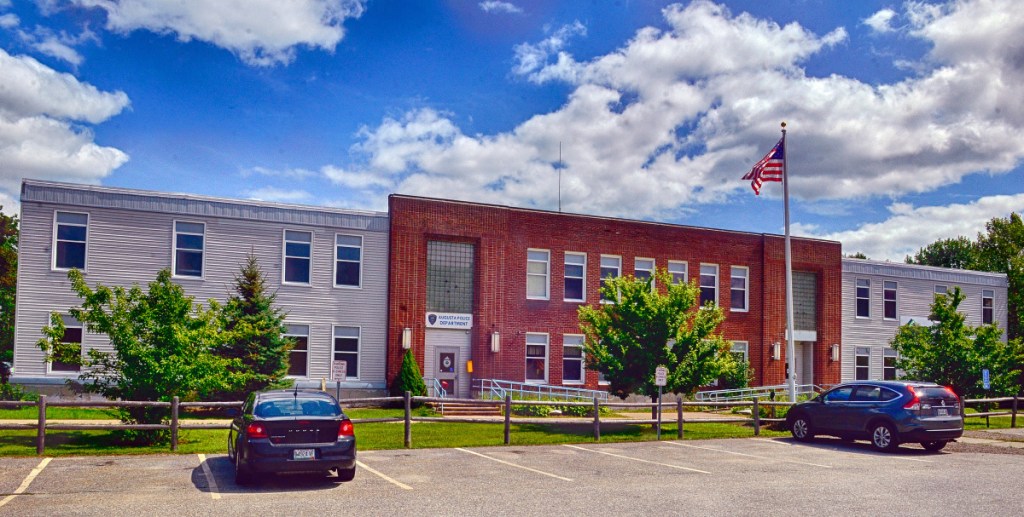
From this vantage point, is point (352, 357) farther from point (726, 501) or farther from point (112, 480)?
point (726, 501)

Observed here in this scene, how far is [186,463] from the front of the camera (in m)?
16.1

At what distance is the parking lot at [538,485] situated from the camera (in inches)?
470

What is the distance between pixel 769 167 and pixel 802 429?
9.92 meters

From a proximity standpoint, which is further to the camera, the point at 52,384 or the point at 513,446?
the point at 52,384

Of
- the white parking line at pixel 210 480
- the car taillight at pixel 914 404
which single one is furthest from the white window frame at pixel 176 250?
the car taillight at pixel 914 404

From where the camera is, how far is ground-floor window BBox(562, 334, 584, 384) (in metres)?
35.8

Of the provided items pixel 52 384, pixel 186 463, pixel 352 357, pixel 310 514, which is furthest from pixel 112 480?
pixel 352 357

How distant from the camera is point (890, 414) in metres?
20.1

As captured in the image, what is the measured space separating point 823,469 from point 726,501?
15.9 ft

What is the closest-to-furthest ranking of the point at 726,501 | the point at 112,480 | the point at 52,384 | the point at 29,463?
the point at 726,501 → the point at 112,480 → the point at 29,463 → the point at 52,384

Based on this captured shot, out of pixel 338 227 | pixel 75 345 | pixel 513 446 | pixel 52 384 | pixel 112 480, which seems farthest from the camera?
A: pixel 338 227

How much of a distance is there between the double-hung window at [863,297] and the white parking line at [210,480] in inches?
1363

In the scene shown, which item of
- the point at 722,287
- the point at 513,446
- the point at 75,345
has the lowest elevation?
the point at 513,446

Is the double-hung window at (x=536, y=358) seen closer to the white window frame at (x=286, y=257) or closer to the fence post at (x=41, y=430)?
the white window frame at (x=286, y=257)
